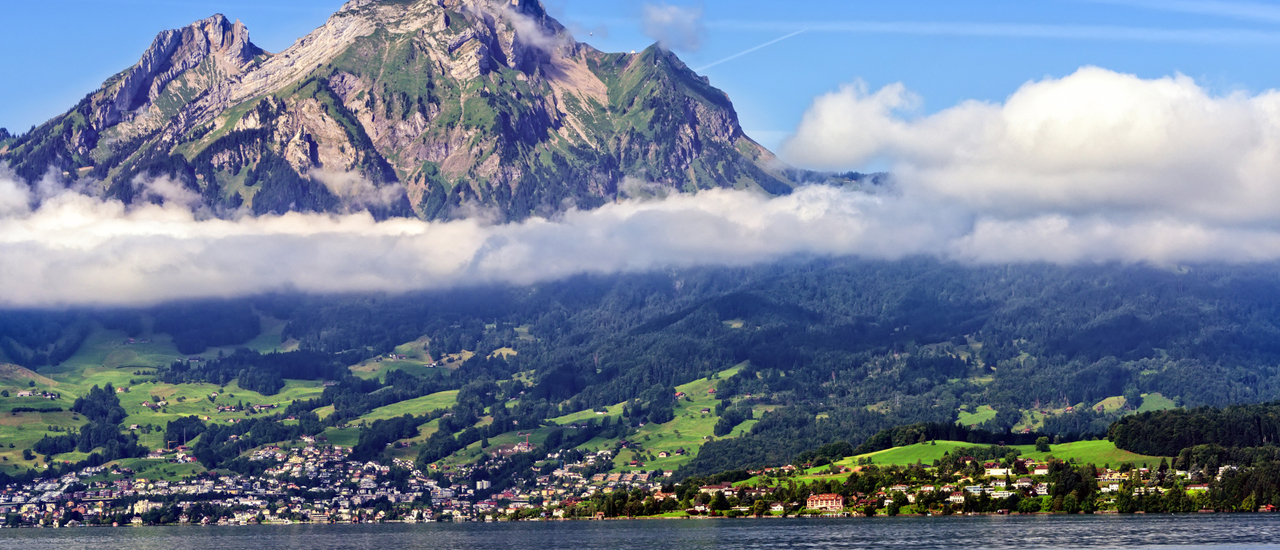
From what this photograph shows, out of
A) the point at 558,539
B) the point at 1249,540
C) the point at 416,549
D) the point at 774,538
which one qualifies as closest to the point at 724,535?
the point at 774,538

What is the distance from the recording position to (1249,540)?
137 meters

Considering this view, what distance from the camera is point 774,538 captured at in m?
169

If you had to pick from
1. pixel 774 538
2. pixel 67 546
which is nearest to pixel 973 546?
pixel 774 538

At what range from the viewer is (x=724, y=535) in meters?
178

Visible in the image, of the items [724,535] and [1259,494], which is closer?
[724,535]

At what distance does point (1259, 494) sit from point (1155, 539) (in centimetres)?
6221

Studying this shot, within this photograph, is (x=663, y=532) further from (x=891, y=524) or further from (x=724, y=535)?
(x=891, y=524)

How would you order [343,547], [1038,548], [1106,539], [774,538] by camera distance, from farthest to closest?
[343,547], [774,538], [1106,539], [1038,548]

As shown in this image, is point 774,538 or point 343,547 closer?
point 774,538

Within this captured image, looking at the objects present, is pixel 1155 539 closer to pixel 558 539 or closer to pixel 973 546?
pixel 973 546

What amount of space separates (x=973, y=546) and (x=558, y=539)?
67.1 meters

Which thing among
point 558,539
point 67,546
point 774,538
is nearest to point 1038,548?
point 774,538

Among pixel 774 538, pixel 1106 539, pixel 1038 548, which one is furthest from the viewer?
pixel 774 538

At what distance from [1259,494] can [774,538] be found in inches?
2915
